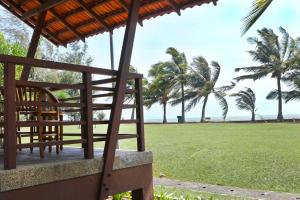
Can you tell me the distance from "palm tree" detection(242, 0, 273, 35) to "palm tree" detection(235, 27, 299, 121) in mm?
23485

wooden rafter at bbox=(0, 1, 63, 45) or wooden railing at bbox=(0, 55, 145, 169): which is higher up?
wooden rafter at bbox=(0, 1, 63, 45)

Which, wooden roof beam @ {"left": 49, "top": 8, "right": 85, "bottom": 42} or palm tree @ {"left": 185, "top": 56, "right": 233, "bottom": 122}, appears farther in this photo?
palm tree @ {"left": 185, "top": 56, "right": 233, "bottom": 122}

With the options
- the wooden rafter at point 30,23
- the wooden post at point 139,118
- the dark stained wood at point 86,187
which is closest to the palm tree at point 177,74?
the wooden rafter at point 30,23

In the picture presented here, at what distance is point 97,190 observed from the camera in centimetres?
455

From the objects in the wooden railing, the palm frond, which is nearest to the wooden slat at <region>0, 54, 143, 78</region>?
the wooden railing

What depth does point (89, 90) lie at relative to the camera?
4.52m

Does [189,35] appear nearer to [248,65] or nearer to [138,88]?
[248,65]

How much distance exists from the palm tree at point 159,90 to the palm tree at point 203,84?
1.80 meters

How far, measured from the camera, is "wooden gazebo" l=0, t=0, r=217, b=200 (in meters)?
3.75

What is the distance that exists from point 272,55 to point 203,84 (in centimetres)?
631

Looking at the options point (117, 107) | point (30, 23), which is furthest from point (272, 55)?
point (117, 107)

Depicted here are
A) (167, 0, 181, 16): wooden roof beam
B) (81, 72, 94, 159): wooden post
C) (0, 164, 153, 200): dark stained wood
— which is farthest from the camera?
(167, 0, 181, 16): wooden roof beam

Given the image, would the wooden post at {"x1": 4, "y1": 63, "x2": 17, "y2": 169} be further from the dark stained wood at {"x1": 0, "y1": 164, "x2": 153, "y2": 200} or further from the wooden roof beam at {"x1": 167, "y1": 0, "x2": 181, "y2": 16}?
the wooden roof beam at {"x1": 167, "y1": 0, "x2": 181, "y2": 16}

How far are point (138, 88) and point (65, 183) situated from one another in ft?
5.70
